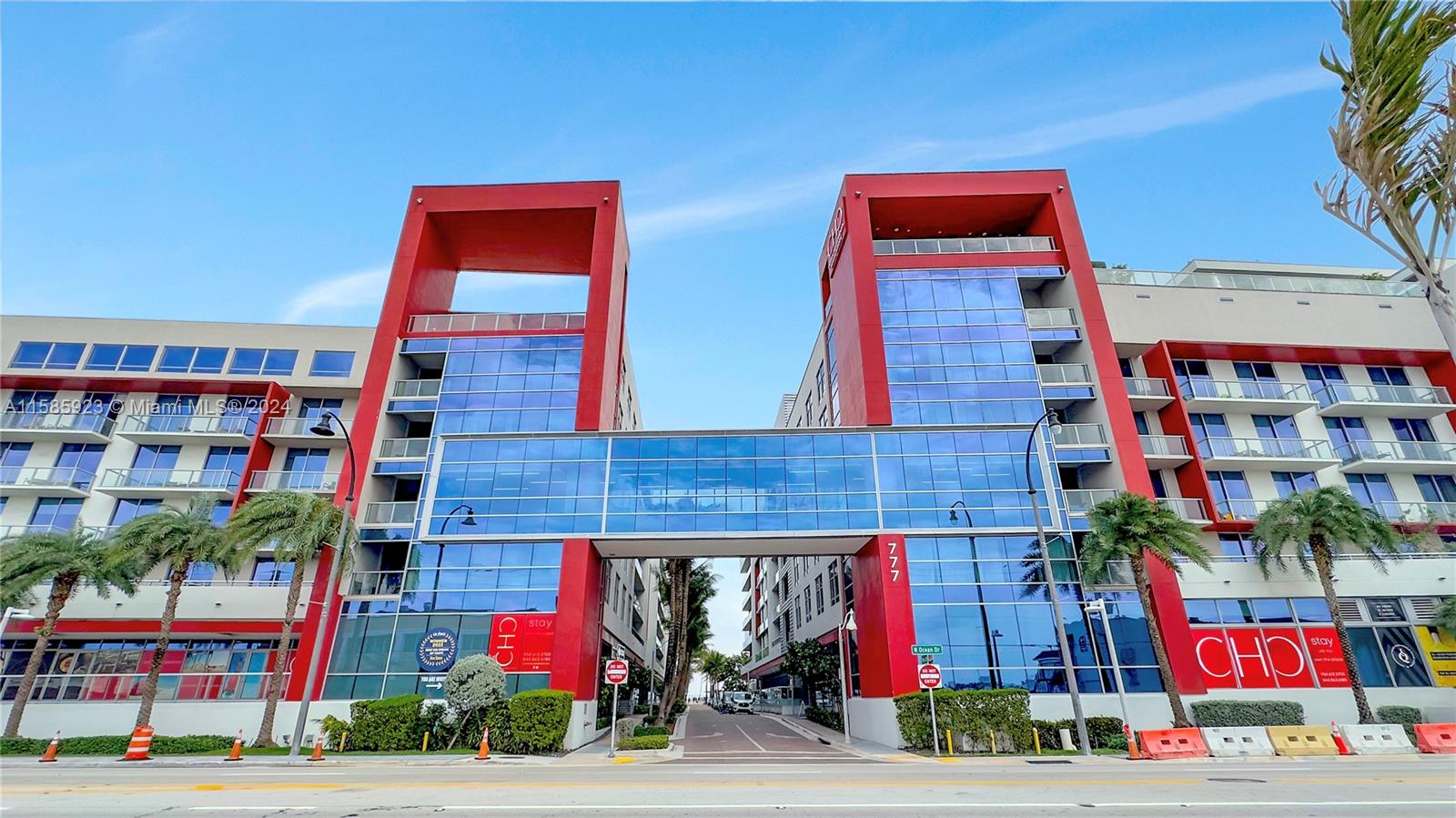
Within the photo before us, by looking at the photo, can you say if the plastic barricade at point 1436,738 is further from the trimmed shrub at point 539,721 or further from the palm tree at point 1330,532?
the trimmed shrub at point 539,721

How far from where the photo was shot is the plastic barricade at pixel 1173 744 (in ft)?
65.3

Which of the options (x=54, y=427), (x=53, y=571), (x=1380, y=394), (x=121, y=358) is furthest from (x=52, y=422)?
(x=1380, y=394)

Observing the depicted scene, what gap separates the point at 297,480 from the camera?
34.3 metres

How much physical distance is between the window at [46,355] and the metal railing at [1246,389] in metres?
58.6

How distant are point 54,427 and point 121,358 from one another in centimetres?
449

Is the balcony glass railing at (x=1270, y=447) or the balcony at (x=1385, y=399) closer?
the balcony glass railing at (x=1270, y=447)

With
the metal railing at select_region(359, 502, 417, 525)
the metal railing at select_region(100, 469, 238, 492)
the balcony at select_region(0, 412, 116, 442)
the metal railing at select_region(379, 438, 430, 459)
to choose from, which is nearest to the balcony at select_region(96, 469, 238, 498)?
the metal railing at select_region(100, 469, 238, 492)

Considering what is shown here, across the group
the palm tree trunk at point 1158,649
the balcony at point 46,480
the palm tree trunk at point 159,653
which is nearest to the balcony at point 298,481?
the palm tree trunk at point 159,653

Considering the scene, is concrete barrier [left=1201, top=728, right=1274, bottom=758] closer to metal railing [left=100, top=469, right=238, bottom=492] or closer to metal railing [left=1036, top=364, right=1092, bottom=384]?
metal railing [left=1036, top=364, right=1092, bottom=384]

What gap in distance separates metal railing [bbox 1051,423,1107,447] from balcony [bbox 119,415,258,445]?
40778 millimetres

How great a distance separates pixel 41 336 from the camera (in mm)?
35781

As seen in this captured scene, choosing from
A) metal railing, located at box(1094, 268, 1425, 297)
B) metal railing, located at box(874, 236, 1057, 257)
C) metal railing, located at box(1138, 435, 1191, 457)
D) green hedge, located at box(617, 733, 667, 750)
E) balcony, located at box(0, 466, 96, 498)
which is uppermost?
metal railing, located at box(874, 236, 1057, 257)

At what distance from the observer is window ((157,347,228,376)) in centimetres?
3556

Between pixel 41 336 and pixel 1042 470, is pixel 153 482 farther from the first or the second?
pixel 1042 470
